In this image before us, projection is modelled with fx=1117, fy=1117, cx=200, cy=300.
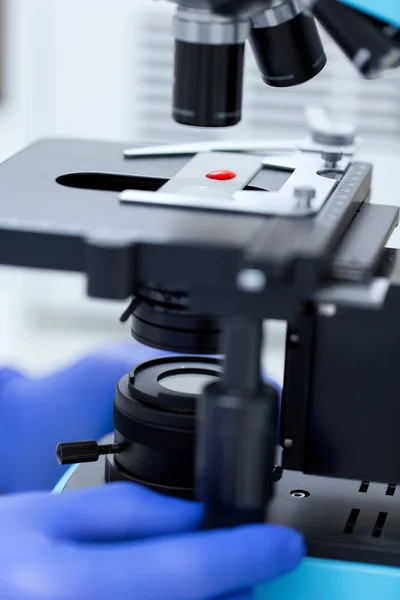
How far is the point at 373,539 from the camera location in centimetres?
90

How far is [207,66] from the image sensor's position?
87cm

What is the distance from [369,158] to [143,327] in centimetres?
149

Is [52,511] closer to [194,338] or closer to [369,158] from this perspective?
[194,338]

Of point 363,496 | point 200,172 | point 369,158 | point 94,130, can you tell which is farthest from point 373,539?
point 94,130

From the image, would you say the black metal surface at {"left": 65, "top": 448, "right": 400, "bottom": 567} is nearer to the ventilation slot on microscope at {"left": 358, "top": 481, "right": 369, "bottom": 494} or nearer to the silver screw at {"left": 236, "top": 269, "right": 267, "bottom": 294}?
the ventilation slot on microscope at {"left": 358, "top": 481, "right": 369, "bottom": 494}

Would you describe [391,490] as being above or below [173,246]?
below

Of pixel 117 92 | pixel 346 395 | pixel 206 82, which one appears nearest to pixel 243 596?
pixel 346 395

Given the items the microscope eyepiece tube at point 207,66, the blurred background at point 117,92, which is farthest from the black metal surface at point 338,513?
the blurred background at point 117,92

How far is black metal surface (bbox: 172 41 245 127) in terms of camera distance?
0.87m

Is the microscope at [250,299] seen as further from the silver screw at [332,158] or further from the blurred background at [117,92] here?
the blurred background at [117,92]

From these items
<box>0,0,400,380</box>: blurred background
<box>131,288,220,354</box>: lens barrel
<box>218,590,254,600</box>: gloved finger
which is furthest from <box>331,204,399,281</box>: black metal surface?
<box>0,0,400,380</box>: blurred background

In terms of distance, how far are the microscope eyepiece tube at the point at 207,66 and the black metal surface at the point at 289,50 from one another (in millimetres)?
39

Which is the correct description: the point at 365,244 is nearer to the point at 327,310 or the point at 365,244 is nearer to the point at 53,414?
the point at 327,310

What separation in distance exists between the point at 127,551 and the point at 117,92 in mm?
1756
